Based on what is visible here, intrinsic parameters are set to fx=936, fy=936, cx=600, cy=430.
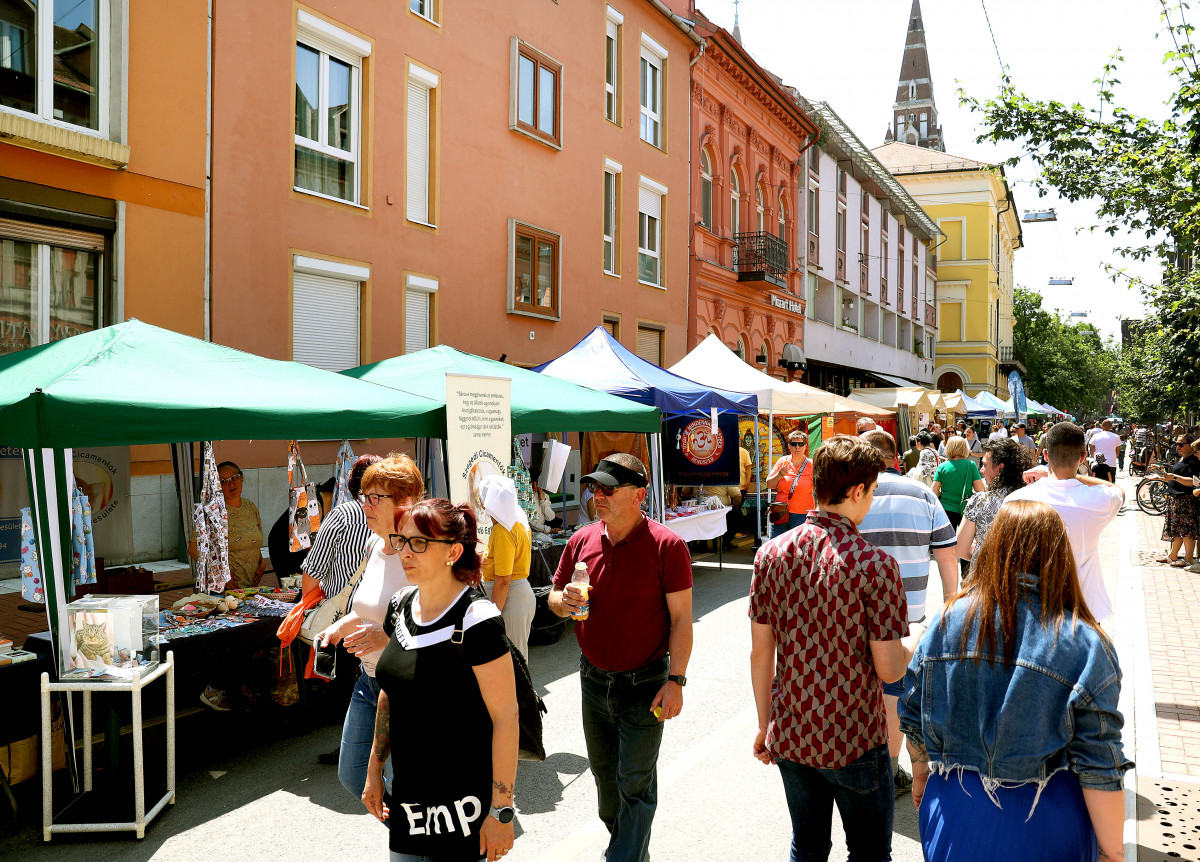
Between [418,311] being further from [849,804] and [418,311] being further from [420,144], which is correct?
[849,804]

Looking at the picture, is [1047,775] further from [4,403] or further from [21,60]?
[21,60]

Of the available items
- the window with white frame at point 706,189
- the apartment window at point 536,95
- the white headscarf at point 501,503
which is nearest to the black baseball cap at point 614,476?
the white headscarf at point 501,503

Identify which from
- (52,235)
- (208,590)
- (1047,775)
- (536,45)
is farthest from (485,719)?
(536,45)

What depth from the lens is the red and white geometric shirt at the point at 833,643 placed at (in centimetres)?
298

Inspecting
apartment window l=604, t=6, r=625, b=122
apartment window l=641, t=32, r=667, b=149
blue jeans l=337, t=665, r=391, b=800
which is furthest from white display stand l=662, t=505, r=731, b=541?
apartment window l=641, t=32, r=667, b=149

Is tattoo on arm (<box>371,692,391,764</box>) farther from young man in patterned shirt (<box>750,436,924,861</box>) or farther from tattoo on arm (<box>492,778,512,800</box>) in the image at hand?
young man in patterned shirt (<box>750,436,924,861</box>)

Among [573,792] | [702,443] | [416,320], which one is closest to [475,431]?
[573,792]

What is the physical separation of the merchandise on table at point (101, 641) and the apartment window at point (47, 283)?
19.1ft

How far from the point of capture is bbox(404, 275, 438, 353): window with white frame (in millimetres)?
14094

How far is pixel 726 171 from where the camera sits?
24.6 meters

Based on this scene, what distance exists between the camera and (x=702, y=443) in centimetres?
1411

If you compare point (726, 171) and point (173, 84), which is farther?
point (726, 171)

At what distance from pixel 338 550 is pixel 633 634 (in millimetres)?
1865

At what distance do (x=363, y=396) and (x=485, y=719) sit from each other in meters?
4.79
